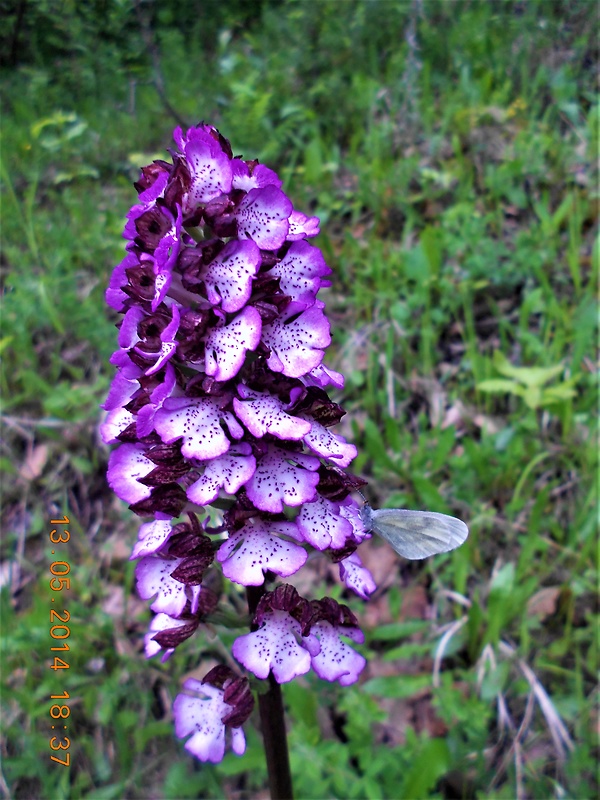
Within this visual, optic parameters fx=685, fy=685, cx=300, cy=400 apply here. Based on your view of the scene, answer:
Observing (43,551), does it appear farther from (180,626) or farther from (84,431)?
(180,626)

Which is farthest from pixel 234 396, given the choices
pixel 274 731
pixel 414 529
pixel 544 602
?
pixel 544 602

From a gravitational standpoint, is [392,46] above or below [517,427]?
above

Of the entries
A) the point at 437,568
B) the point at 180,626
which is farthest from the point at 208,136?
the point at 437,568

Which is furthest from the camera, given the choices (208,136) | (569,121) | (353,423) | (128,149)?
(128,149)

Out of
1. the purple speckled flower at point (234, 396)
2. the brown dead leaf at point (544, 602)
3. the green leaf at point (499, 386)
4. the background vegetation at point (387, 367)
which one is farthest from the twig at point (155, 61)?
the brown dead leaf at point (544, 602)

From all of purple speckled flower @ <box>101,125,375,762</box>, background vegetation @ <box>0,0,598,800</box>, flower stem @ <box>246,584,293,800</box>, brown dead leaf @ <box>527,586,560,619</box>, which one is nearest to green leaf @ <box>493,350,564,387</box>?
background vegetation @ <box>0,0,598,800</box>

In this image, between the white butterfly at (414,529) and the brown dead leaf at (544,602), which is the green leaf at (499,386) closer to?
the brown dead leaf at (544,602)

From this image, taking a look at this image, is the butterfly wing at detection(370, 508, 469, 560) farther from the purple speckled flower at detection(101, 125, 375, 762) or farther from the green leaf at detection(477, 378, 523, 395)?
the green leaf at detection(477, 378, 523, 395)
